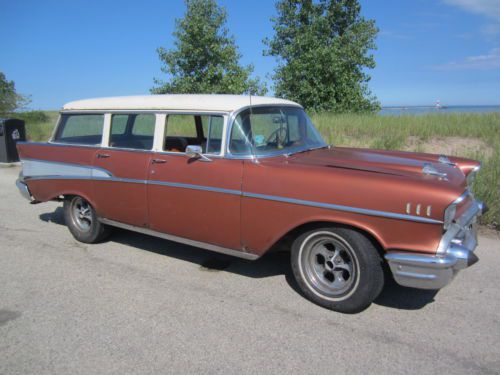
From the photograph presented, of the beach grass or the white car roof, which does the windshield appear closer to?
the white car roof

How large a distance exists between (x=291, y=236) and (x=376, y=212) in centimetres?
88

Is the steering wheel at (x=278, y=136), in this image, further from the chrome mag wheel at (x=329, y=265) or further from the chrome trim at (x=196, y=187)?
the chrome mag wheel at (x=329, y=265)

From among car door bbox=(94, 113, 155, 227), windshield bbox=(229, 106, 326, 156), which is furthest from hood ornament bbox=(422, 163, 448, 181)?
car door bbox=(94, 113, 155, 227)

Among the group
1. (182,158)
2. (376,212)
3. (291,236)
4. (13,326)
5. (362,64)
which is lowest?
(13,326)

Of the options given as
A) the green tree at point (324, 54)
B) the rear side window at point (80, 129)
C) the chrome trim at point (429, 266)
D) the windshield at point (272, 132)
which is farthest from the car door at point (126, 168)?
the green tree at point (324, 54)

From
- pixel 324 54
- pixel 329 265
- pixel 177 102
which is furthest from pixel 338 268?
pixel 324 54

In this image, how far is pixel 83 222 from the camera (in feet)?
17.5

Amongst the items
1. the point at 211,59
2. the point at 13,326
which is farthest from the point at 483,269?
the point at 211,59

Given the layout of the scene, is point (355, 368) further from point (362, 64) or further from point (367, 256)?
point (362, 64)

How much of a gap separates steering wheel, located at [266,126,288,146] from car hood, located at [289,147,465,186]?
0.76ft

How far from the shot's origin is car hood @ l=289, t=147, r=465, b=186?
11.4 feet

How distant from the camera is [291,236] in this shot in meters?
3.75

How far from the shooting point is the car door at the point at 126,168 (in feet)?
14.5

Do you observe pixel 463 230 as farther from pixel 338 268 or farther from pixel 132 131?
pixel 132 131
